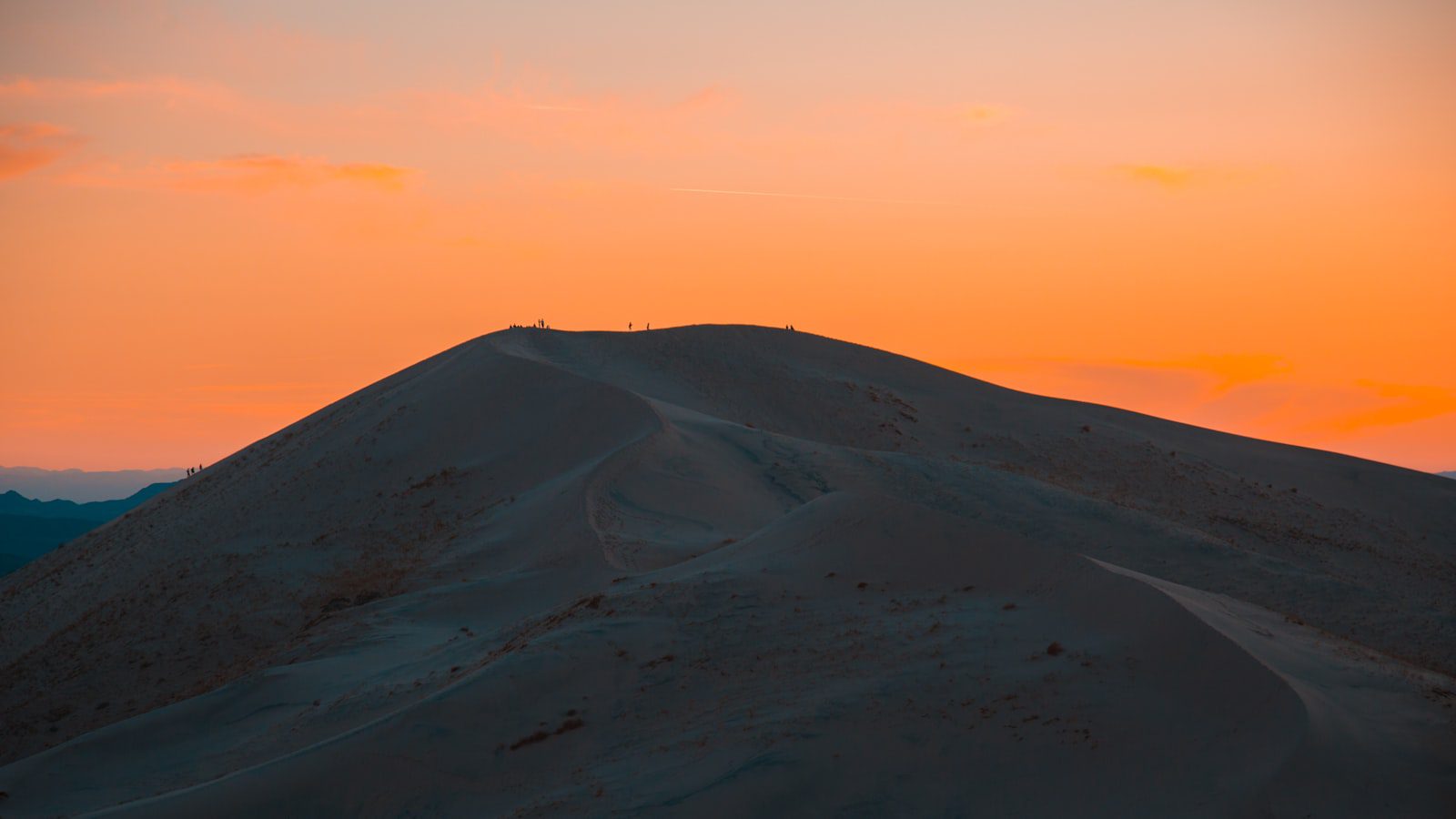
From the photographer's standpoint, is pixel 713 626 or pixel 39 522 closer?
pixel 713 626

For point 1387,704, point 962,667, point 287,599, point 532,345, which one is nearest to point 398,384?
point 532,345

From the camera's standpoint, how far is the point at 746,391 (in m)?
37.0

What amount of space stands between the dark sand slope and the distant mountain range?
56.1m

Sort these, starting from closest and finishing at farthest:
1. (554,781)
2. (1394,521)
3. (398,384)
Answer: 1. (554,781)
2. (1394,521)
3. (398,384)

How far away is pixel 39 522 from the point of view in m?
95.7

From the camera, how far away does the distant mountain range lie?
285ft

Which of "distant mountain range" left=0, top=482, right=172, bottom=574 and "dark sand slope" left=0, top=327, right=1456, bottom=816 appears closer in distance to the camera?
"dark sand slope" left=0, top=327, right=1456, bottom=816

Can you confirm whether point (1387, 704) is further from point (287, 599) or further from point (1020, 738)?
point (287, 599)

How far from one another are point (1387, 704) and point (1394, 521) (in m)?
27.7

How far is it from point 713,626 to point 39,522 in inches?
3852

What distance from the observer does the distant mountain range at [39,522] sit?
86.8 meters

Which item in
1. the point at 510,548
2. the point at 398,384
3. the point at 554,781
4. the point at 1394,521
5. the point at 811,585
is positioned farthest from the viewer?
the point at 398,384

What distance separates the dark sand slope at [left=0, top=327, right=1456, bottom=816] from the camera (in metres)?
10.6

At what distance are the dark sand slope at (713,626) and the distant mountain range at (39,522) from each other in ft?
184
